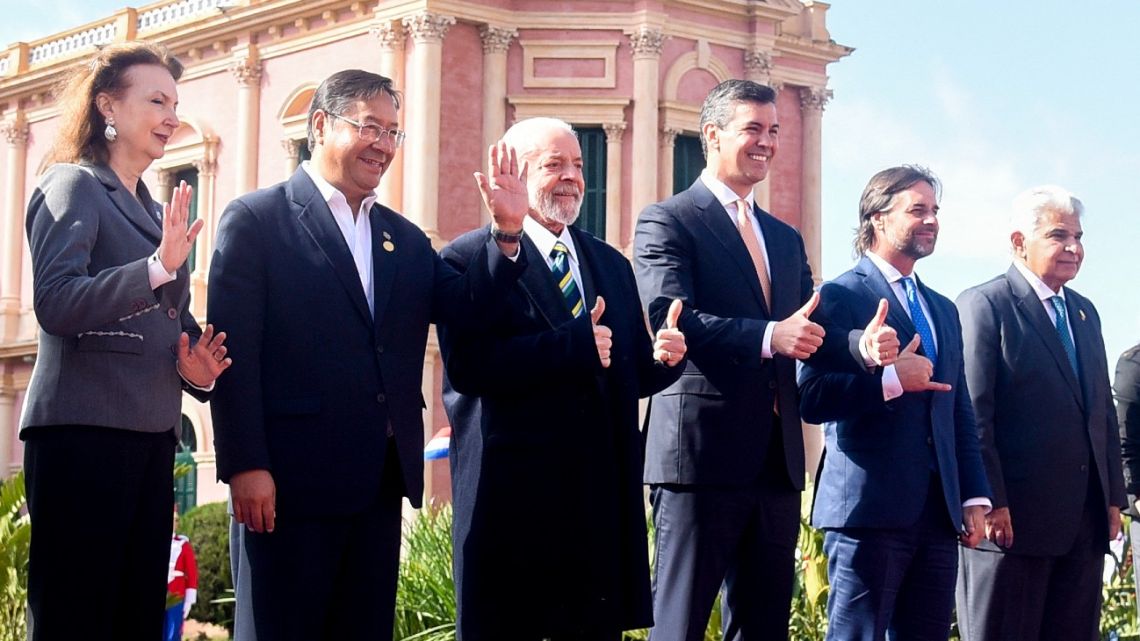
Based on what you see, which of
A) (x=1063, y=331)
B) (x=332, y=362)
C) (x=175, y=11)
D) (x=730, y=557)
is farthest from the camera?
(x=175, y=11)

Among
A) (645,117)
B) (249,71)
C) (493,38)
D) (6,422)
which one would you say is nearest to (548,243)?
(645,117)

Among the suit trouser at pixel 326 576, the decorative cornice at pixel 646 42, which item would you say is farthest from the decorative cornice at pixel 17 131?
the suit trouser at pixel 326 576

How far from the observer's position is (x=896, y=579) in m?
5.89

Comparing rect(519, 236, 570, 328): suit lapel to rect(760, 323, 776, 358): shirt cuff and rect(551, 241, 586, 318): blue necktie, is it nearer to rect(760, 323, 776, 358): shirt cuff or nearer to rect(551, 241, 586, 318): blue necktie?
rect(551, 241, 586, 318): blue necktie

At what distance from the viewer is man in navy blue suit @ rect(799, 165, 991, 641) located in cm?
586

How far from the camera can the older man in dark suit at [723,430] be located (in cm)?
547

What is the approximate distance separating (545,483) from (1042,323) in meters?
2.85

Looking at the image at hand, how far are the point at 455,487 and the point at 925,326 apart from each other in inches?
82.5

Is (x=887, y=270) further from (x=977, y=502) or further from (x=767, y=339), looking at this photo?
(x=767, y=339)

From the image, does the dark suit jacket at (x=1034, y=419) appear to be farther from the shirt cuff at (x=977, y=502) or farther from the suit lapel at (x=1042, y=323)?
the shirt cuff at (x=977, y=502)

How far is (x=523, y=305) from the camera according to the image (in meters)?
5.21

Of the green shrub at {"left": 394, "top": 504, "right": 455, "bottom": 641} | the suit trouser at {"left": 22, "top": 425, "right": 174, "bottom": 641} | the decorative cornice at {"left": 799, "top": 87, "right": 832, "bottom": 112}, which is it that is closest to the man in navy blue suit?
the suit trouser at {"left": 22, "top": 425, "right": 174, "bottom": 641}

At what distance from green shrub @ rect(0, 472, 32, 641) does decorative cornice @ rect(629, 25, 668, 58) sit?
59.5 feet

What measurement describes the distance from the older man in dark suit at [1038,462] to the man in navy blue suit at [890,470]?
1.49 feet
